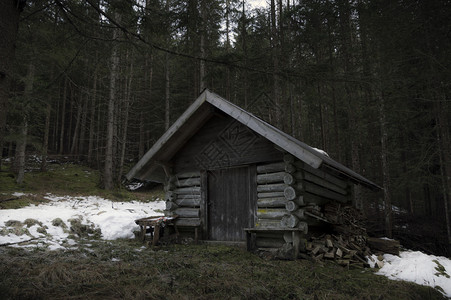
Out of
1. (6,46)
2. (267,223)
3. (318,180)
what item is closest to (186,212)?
(267,223)

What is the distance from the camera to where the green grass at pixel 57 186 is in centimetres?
1366

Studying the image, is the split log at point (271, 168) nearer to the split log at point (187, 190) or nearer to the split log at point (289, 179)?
the split log at point (289, 179)

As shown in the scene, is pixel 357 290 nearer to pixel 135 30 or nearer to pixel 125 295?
pixel 125 295

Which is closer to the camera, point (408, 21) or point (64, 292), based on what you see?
point (64, 292)

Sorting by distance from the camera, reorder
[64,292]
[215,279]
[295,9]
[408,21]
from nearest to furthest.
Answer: [64,292] < [215,279] < [408,21] < [295,9]

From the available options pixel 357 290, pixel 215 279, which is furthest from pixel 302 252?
pixel 215 279

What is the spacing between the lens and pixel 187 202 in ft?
33.3

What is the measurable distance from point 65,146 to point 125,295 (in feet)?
120

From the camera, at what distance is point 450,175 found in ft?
34.5

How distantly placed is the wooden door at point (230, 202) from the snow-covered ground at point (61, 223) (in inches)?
128

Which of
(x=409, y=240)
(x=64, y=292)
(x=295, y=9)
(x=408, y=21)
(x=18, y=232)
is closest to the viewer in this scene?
(x=64, y=292)

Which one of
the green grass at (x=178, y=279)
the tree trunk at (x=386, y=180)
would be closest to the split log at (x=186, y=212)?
the green grass at (x=178, y=279)

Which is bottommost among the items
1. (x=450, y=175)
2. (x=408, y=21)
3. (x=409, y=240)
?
(x=409, y=240)

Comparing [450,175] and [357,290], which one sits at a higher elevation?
[450,175]
